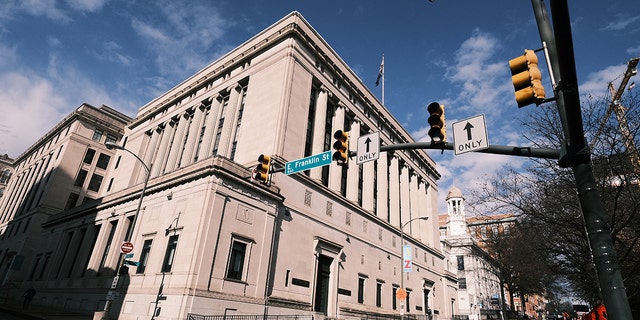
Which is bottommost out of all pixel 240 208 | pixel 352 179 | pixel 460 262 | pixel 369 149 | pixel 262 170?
pixel 369 149

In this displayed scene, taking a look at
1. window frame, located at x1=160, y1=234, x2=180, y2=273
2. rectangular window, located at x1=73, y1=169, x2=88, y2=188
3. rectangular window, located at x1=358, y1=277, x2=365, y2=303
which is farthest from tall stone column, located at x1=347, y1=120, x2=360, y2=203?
rectangular window, located at x1=73, y1=169, x2=88, y2=188

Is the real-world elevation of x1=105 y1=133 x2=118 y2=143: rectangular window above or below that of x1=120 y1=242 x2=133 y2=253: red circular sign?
A: above

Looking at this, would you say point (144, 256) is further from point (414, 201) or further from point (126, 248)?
point (414, 201)

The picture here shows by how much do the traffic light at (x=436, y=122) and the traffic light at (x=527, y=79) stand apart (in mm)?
2399

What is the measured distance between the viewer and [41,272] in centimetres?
3841

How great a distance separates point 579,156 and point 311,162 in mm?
9181

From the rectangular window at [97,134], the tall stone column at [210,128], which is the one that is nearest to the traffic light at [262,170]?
the tall stone column at [210,128]

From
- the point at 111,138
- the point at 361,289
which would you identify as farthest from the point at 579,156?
the point at 111,138

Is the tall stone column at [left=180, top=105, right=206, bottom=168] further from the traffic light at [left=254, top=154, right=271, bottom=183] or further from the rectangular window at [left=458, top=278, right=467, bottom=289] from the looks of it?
the rectangular window at [left=458, top=278, right=467, bottom=289]

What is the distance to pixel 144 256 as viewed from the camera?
24703 mm

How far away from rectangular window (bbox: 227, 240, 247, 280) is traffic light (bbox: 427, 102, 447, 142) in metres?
18.0

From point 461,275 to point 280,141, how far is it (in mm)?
62784

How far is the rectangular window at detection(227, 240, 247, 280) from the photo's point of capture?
2253cm

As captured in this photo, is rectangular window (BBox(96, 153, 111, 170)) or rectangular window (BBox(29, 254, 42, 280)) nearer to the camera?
rectangular window (BBox(29, 254, 42, 280))
